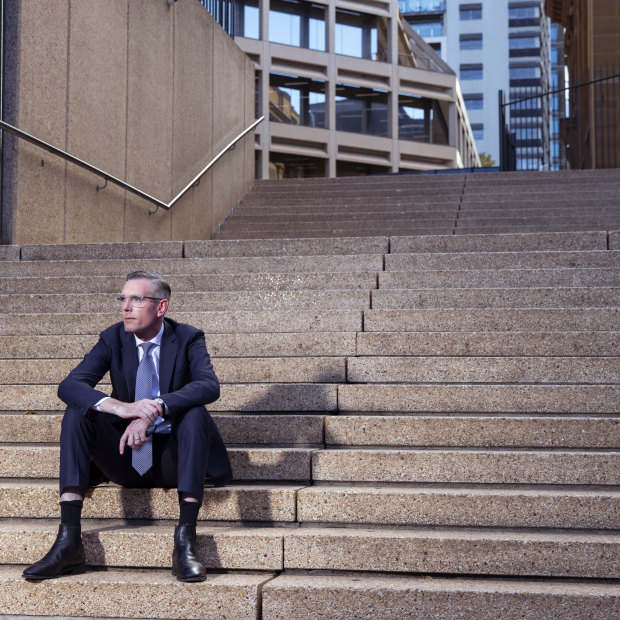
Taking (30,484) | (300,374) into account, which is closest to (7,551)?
(30,484)

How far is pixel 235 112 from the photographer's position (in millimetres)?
13031

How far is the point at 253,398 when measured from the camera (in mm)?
4887

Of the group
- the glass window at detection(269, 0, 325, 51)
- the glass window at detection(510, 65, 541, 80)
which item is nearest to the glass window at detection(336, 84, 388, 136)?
the glass window at detection(269, 0, 325, 51)

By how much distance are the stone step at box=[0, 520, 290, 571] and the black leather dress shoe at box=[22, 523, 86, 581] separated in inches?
5.8

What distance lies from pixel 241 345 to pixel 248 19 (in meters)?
35.9

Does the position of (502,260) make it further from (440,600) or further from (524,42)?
(524,42)

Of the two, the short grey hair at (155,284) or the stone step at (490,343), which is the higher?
the short grey hair at (155,284)

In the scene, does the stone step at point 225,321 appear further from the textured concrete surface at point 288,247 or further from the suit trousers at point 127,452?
the suit trousers at point 127,452

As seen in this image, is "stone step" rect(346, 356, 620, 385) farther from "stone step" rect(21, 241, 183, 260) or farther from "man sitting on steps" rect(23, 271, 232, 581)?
"stone step" rect(21, 241, 183, 260)

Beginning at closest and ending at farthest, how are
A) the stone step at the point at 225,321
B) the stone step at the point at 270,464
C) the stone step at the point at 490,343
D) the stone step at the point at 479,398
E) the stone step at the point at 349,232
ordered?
the stone step at the point at 270,464 < the stone step at the point at 479,398 < the stone step at the point at 490,343 < the stone step at the point at 225,321 < the stone step at the point at 349,232

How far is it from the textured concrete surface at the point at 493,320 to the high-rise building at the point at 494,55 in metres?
86.3

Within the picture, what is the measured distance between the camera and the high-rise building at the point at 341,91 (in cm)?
3897

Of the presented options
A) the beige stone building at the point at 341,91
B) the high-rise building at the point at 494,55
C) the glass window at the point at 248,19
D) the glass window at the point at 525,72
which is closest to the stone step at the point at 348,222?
the beige stone building at the point at 341,91

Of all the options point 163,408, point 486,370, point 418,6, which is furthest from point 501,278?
point 418,6
